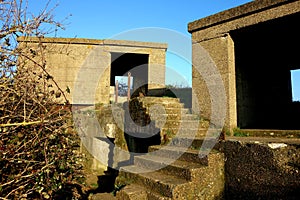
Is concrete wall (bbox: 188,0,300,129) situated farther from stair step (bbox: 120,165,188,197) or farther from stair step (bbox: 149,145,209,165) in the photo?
stair step (bbox: 120,165,188,197)

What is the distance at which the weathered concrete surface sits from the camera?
2.57 m

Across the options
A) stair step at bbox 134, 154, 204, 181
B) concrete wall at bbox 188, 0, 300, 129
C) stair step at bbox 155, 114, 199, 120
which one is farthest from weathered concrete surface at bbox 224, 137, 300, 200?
stair step at bbox 155, 114, 199, 120

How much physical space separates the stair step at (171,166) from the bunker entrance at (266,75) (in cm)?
242

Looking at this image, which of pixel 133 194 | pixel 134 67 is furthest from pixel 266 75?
pixel 134 67

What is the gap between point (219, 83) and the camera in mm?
4484

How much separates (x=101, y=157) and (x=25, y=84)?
5.43m

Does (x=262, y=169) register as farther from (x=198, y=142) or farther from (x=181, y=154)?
(x=181, y=154)

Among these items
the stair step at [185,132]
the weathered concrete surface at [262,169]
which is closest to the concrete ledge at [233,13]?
the stair step at [185,132]

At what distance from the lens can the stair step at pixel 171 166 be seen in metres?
2.96

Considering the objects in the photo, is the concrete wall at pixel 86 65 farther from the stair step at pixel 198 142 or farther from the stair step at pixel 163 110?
the stair step at pixel 198 142

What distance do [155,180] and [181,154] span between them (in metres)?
0.68

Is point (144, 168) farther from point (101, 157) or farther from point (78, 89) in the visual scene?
point (78, 89)

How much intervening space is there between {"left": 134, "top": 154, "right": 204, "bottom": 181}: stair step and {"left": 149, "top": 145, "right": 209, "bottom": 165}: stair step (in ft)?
0.23

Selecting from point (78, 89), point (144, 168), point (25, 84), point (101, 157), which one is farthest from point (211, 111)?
point (78, 89)
